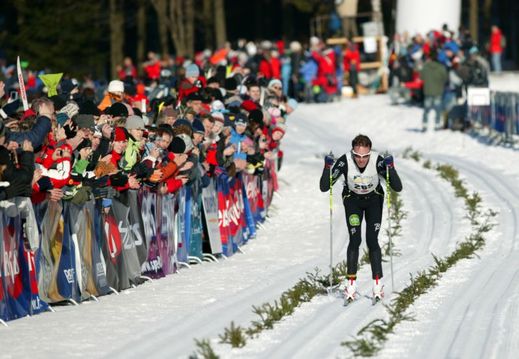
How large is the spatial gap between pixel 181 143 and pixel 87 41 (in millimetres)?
31304

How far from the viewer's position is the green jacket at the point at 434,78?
32.1 m

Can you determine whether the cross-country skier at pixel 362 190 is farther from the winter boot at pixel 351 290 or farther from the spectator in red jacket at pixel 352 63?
the spectator in red jacket at pixel 352 63

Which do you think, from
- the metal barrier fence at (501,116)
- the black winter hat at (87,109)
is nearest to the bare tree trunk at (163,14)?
the metal barrier fence at (501,116)

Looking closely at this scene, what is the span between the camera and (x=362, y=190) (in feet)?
45.3

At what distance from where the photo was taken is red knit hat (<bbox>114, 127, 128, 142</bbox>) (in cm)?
1495

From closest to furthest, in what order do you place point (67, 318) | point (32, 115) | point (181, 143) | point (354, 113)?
point (67, 318) → point (32, 115) → point (181, 143) → point (354, 113)

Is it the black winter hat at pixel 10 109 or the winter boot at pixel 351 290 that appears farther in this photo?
the black winter hat at pixel 10 109

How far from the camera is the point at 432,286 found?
1452cm

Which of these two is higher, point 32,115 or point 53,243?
point 32,115

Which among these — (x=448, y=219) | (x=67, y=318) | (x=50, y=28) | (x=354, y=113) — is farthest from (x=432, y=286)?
(x=50, y=28)

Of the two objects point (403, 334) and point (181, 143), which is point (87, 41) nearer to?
point (181, 143)

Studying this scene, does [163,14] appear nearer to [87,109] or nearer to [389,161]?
[87,109]

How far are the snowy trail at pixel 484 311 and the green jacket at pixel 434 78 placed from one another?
12.3 metres

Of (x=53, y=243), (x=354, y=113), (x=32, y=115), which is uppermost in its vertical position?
(x=32, y=115)
